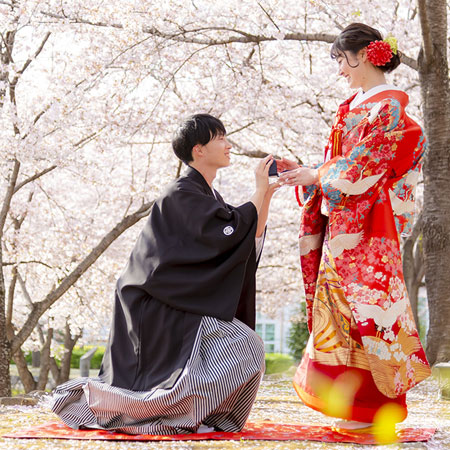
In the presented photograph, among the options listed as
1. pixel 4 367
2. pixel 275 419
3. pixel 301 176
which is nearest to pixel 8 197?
pixel 4 367

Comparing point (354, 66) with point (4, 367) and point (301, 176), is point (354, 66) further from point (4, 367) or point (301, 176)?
point (4, 367)

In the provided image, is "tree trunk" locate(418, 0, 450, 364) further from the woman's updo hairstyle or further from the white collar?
the white collar

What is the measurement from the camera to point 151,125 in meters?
9.32

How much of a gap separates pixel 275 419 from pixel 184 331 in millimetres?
1139

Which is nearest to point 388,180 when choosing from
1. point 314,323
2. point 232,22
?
point 314,323

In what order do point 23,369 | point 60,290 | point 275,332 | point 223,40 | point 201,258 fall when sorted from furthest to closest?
point 275,332 < point 23,369 < point 60,290 < point 223,40 < point 201,258

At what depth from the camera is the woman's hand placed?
3223 millimetres

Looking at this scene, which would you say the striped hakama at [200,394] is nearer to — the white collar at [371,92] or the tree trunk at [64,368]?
the white collar at [371,92]

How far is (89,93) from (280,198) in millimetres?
5640

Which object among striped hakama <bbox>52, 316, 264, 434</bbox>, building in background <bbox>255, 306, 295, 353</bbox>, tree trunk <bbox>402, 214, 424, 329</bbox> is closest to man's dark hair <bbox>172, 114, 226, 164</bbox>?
striped hakama <bbox>52, 316, 264, 434</bbox>

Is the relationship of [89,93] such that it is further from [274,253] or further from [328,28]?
[274,253]

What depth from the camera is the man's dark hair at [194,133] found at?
341 centimetres

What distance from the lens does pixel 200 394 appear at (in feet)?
9.95

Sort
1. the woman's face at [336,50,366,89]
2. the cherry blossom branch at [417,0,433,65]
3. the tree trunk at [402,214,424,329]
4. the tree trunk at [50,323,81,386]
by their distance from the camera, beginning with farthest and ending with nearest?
the tree trunk at [50,323,81,386] → the tree trunk at [402,214,424,329] → the cherry blossom branch at [417,0,433,65] → the woman's face at [336,50,366,89]
